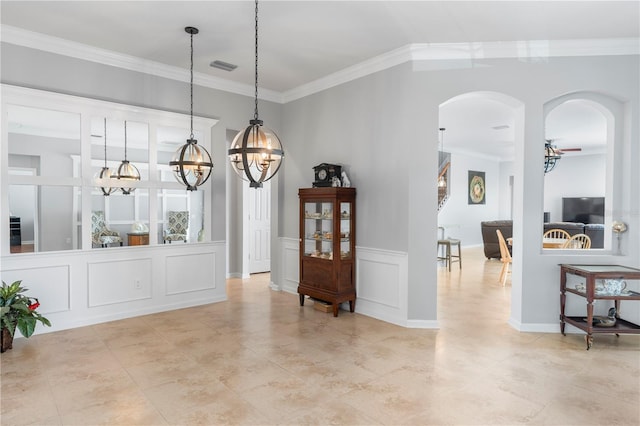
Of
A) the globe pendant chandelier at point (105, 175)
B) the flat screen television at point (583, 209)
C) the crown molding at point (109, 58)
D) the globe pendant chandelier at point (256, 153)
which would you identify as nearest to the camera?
the globe pendant chandelier at point (256, 153)

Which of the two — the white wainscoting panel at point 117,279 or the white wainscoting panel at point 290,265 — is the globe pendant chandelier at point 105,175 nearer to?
the white wainscoting panel at point 117,279

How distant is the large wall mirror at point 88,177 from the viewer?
4.05m

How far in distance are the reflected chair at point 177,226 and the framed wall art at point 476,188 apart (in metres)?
9.23

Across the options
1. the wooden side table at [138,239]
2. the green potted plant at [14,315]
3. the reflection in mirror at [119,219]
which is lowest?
the green potted plant at [14,315]

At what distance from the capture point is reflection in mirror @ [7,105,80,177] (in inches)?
159

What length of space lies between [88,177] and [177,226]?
48.8 inches

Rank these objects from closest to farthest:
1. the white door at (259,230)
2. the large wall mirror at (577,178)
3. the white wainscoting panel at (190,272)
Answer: the white wainscoting panel at (190,272), the white door at (259,230), the large wall mirror at (577,178)

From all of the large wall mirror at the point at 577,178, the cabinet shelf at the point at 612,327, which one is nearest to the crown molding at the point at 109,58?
the cabinet shelf at the point at 612,327

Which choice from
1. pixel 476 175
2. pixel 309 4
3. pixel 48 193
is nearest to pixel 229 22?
pixel 309 4

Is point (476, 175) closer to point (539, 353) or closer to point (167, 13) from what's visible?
point (539, 353)

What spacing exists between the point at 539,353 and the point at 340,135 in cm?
333

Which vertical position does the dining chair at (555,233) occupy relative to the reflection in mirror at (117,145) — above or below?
below

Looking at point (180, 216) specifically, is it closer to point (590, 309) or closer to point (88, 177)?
point (88, 177)

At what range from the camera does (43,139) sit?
4160mm
